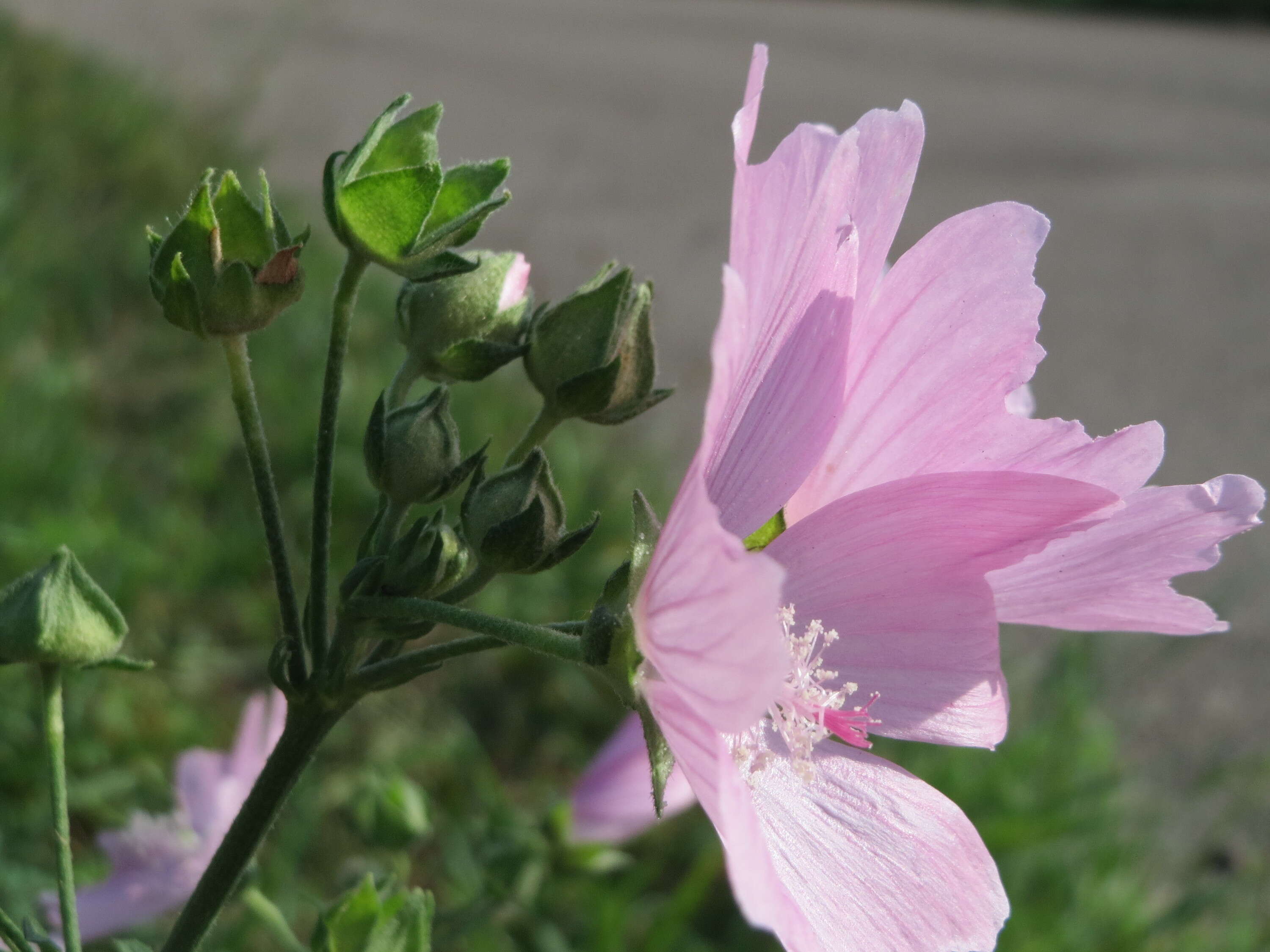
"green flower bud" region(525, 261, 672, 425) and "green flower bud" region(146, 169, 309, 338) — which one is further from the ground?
"green flower bud" region(146, 169, 309, 338)

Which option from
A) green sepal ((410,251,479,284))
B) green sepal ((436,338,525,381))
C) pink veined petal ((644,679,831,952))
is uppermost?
green sepal ((410,251,479,284))

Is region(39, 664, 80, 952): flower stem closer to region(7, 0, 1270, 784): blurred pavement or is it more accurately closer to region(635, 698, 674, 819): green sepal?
region(635, 698, 674, 819): green sepal

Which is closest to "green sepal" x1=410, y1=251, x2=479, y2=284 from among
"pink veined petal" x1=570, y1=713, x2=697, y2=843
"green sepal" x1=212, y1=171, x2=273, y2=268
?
"green sepal" x1=212, y1=171, x2=273, y2=268

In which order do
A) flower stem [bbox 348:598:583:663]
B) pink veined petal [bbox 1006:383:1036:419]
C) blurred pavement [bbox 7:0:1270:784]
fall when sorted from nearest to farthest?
flower stem [bbox 348:598:583:663]
pink veined petal [bbox 1006:383:1036:419]
blurred pavement [bbox 7:0:1270:784]

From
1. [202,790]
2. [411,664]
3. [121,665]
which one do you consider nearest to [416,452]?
[411,664]

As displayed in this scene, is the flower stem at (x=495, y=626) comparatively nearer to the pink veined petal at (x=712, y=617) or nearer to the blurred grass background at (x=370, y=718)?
the pink veined petal at (x=712, y=617)

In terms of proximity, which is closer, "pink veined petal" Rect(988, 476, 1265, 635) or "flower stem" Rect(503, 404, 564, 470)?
"pink veined petal" Rect(988, 476, 1265, 635)

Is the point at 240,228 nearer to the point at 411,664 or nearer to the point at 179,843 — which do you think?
the point at 411,664

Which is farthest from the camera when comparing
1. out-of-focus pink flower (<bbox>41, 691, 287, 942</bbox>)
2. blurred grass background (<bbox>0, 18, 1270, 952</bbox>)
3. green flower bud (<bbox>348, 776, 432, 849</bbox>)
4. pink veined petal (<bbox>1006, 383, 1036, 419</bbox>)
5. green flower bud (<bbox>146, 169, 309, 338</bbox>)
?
blurred grass background (<bbox>0, 18, 1270, 952</bbox>)
